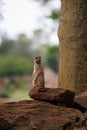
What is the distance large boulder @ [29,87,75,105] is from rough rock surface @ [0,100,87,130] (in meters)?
0.05

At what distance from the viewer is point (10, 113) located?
3742 mm

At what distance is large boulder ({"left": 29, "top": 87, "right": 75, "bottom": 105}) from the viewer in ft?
13.0

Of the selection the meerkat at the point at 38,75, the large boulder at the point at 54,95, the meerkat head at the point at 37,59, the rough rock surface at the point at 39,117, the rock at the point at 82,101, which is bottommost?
the rough rock surface at the point at 39,117

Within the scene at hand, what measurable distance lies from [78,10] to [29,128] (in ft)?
6.58

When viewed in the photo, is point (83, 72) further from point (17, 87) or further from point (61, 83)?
point (17, 87)

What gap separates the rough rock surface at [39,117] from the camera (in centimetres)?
364

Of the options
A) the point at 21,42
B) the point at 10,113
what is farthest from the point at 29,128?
the point at 21,42

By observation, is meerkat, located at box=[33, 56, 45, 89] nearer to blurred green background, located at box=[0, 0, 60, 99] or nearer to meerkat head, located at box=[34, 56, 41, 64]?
meerkat head, located at box=[34, 56, 41, 64]

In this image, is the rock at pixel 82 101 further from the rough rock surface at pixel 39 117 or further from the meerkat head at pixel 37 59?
the meerkat head at pixel 37 59

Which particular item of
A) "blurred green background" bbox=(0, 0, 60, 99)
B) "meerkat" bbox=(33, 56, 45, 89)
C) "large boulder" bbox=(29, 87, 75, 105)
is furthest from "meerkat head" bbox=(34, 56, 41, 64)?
"blurred green background" bbox=(0, 0, 60, 99)

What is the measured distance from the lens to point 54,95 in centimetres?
396

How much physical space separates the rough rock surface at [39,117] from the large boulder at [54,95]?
0.16ft

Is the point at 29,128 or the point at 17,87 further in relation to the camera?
the point at 17,87

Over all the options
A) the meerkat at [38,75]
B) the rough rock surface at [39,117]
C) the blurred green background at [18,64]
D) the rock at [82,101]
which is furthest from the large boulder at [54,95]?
the blurred green background at [18,64]
